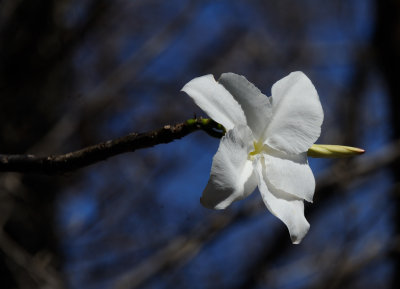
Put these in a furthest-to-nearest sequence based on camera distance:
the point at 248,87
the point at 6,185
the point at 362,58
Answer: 1. the point at 362,58
2. the point at 6,185
3. the point at 248,87

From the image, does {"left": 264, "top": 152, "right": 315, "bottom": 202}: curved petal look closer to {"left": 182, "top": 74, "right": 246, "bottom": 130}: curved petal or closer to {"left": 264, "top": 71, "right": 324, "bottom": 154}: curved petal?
{"left": 264, "top": 71, "right": 324, "bottom": 154}: curved petal

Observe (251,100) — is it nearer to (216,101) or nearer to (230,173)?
(216,101)

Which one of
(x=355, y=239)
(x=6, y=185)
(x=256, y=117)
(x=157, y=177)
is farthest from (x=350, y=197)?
(x=256, y=117)

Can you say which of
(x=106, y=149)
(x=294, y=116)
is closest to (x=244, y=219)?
(x=294, y=116)

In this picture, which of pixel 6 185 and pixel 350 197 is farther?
pixel 350 197

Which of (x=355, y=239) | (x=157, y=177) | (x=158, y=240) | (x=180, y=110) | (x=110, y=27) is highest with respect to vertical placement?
(x=110, y=27)

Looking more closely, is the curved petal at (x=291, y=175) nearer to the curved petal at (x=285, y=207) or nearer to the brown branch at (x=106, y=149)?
the curved petal at (x=285, y=207)

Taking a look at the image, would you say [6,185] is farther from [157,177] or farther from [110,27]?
[110,27]
